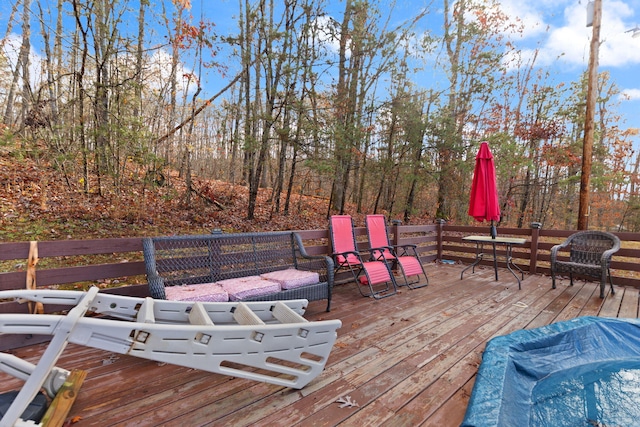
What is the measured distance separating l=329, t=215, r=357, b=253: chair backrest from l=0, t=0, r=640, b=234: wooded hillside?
2924 millimetres

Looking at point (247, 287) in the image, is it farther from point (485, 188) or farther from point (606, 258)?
point (606, 258)

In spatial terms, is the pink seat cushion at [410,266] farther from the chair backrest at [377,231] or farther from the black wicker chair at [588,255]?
the black wicker chair at [588,255]

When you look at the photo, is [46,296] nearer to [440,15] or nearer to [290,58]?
[290,58]

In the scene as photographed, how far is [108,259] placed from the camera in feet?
15.8

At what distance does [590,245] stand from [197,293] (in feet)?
17.9

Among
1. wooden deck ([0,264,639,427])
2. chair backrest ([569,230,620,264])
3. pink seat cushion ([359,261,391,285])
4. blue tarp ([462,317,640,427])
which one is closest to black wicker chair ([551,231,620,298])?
chair backrest ([569,230,620,264])

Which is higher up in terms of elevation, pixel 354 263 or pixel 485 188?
pixel 485 188

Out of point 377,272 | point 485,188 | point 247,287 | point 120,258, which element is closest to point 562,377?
point 377,272

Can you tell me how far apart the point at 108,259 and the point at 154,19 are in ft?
14.4

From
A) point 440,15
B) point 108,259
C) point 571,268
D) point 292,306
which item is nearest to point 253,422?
point 292,306

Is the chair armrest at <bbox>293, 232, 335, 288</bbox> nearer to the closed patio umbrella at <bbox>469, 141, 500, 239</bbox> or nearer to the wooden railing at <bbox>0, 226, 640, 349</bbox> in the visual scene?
the wooden railing at <bbox>0, 226, 640, 349</bbox>

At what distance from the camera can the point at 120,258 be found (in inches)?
Answer: 190

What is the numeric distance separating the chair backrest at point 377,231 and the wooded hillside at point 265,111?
2603 millimetres

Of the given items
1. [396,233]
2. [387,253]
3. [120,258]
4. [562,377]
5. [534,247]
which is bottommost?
[562,377]
